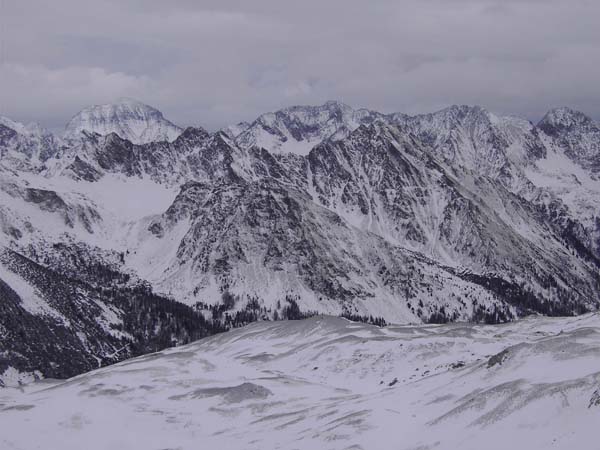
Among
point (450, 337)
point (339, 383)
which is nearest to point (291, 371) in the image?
point (339, 383)

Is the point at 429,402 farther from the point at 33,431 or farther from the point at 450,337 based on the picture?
the point at 450,337

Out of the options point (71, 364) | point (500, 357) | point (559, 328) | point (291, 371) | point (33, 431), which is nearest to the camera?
point (500, 357)

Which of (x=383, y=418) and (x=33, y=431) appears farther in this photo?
(x=33, y=431)

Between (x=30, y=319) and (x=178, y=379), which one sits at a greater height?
(x=30, y=319)

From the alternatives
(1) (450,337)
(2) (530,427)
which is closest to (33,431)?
(2) (530,427)

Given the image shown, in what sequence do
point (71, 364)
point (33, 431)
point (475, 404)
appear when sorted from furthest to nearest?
point (71, 364)
point (33, 431)
point (475, 404)

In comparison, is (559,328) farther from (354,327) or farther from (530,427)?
(530,427)
